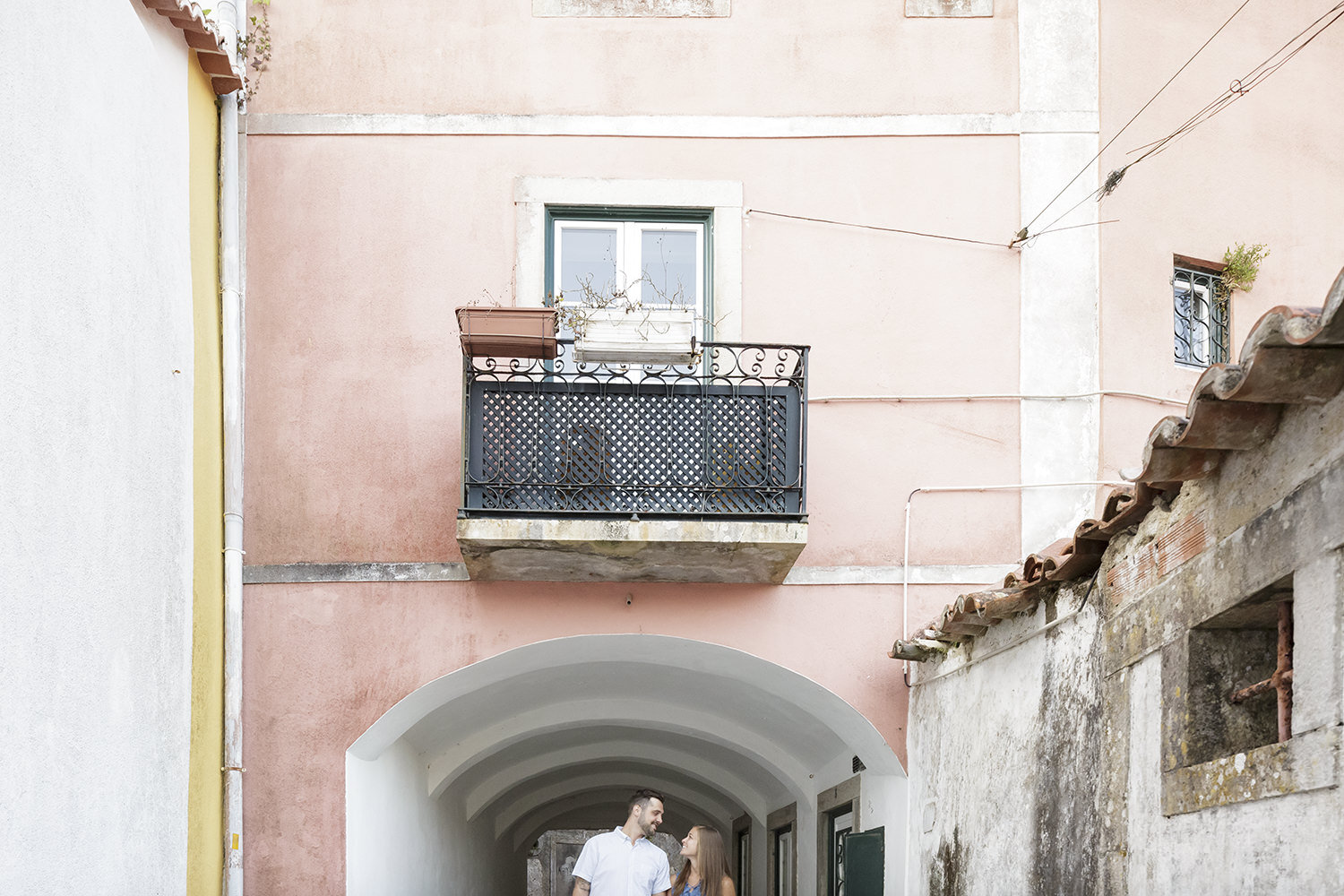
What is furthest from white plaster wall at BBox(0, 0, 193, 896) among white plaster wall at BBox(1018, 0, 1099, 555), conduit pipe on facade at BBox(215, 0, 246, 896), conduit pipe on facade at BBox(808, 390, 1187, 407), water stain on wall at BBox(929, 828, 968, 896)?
white plaster wall at BBox(1018, 0, 1099, 555)

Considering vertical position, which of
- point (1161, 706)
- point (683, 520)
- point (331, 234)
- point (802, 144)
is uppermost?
point (802, 144)

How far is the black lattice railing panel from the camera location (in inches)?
337

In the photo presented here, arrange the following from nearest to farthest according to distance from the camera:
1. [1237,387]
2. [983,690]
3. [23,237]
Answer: [1237,387] → [23,237] → [983,690]

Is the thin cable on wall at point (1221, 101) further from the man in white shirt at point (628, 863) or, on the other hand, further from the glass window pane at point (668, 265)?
the man in white shirt at point (628, 863)

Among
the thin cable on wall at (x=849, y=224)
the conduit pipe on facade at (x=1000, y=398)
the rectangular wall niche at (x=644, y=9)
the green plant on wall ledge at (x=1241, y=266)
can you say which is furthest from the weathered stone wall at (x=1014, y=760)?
the rectangular wall niche at (x=644, y=9)

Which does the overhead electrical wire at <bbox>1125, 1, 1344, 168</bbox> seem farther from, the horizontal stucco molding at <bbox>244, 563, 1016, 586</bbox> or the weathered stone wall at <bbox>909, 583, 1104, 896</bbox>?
the weathered stone wall at <bbox>909, 583, 1104, 896</bbox>

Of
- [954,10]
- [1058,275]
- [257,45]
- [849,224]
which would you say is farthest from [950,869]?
[257,45]

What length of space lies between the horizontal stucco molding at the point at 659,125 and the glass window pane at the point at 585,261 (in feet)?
2.11

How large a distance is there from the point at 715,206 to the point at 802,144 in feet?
2.39

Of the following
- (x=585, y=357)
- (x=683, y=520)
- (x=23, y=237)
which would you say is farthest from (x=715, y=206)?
(x=23, y=237)

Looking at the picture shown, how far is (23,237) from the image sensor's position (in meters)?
6.05

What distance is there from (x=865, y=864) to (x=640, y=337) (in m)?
4.07

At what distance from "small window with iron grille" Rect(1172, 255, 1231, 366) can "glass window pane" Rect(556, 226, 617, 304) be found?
371 centimetres

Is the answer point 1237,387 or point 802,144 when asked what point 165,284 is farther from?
point 1237,387
